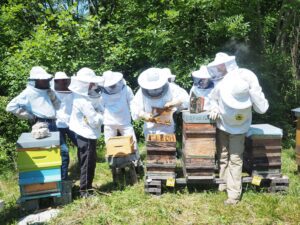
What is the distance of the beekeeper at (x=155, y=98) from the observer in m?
5.45

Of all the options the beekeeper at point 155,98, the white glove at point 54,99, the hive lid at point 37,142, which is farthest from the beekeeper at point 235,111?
the white glove at point 54,99

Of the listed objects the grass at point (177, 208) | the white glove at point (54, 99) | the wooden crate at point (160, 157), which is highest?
the white glove at point (54, 99)

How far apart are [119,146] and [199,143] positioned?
1.21 meters

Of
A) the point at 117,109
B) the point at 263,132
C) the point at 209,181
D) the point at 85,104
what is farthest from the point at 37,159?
the point at 263,132

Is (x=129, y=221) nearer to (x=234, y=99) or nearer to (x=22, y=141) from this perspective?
(x=22, y=141)

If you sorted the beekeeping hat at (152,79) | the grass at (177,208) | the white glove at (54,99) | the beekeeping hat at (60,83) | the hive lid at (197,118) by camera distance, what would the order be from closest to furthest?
the grass at (177,208), the hive lid at (197,118), the beekeeping hat at (152,79), the white glove at (54,99), the beekeeping hat at (60,83)

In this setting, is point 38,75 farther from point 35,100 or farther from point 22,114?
Result: point 22,114

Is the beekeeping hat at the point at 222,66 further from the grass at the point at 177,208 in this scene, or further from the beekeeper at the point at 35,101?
the beekeeper at the point at 35,101

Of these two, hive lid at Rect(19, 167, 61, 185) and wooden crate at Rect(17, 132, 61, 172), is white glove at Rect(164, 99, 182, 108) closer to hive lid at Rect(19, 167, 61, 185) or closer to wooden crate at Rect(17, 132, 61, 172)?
wooden crate at Rect(17, 132, 61, 172)

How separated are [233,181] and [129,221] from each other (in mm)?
1529

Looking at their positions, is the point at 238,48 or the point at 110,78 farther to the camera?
the point at 238,48

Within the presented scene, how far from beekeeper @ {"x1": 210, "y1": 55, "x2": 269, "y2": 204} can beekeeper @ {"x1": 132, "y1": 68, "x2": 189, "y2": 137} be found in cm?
68

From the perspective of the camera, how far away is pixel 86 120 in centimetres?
540

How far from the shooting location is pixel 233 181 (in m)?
5.02
